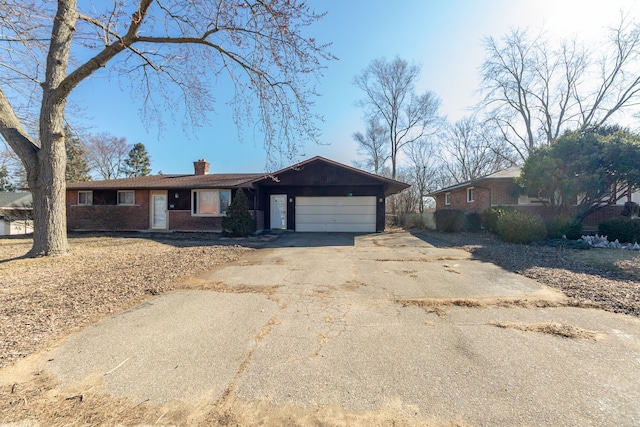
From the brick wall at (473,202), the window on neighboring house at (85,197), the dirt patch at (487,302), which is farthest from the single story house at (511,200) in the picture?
the window on neighboring house at (85,197)

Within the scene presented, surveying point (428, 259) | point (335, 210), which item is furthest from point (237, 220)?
point (428, 259)

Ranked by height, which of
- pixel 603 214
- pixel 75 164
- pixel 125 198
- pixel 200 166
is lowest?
pixel 603 214

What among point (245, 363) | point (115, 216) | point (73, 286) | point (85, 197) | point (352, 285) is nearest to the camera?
point (245, 363)

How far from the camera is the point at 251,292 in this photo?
4.73 meters

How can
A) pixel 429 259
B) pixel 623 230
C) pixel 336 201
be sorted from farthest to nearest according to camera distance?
1. pixel 336 201
2. pixel 623 230
3. pixel 429 259

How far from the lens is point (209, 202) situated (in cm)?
1479

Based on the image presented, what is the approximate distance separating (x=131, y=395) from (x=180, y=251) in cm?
705

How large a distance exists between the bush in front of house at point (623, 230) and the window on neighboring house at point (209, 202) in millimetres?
15807

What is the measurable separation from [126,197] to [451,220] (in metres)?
17.7

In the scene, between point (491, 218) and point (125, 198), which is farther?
point (125, 198)

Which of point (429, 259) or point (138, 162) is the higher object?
point (138, 162)

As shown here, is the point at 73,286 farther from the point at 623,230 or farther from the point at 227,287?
the point at 623,230

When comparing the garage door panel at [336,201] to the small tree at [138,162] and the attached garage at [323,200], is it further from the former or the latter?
the small tree at [138,162]

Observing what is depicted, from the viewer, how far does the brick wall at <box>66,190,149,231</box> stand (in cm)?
1501
